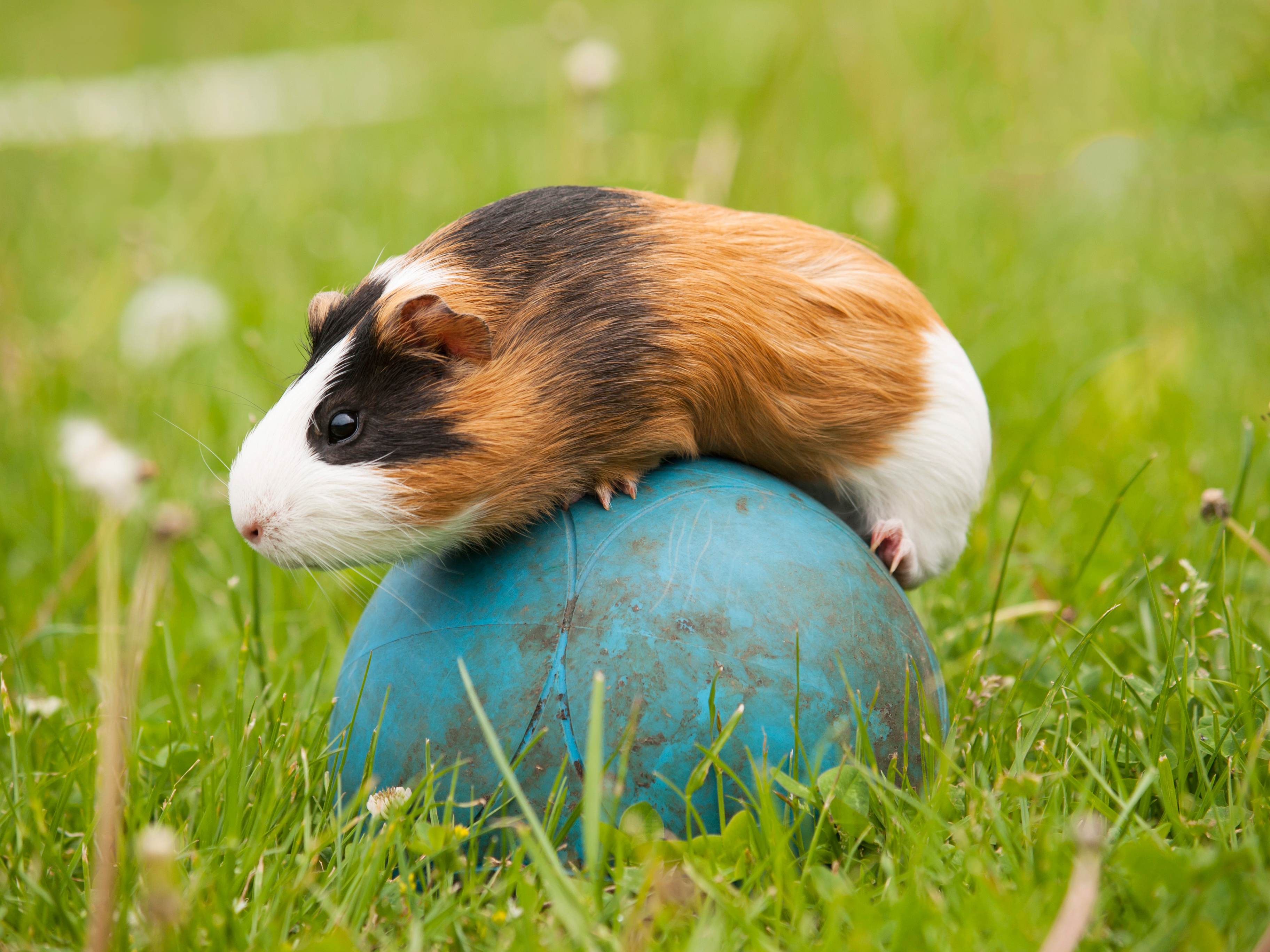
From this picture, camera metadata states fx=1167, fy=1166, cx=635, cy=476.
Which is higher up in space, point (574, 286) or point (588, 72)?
point (588, 72)

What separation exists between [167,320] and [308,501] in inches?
166

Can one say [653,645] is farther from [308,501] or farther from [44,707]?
[44,707]

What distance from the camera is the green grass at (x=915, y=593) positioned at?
239 centimetres

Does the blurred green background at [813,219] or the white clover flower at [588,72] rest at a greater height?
the white clover flower at [588,72]

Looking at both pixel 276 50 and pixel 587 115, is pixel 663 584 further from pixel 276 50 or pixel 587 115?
pixel 276 50

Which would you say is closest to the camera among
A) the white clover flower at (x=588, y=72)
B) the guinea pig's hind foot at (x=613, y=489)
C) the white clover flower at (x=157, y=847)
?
the white clover flower at (x=157, y=847)

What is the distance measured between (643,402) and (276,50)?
11475mm

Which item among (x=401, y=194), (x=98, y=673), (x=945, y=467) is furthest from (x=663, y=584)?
(x=401, y=194)

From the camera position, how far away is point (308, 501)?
2.54m

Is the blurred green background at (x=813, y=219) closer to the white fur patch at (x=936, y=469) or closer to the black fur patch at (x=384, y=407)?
the black fur patch at (x=384, y=407)

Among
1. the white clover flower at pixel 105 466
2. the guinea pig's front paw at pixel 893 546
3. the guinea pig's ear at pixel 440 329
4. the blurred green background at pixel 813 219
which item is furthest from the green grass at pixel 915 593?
the guinea pig's ear at pixel 440 329

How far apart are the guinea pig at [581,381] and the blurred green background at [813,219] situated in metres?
0.50

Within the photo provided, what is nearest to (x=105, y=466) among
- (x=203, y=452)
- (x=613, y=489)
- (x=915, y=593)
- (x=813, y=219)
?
(x=203, y=452)

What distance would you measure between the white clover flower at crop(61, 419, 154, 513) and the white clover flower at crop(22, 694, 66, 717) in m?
0.59
